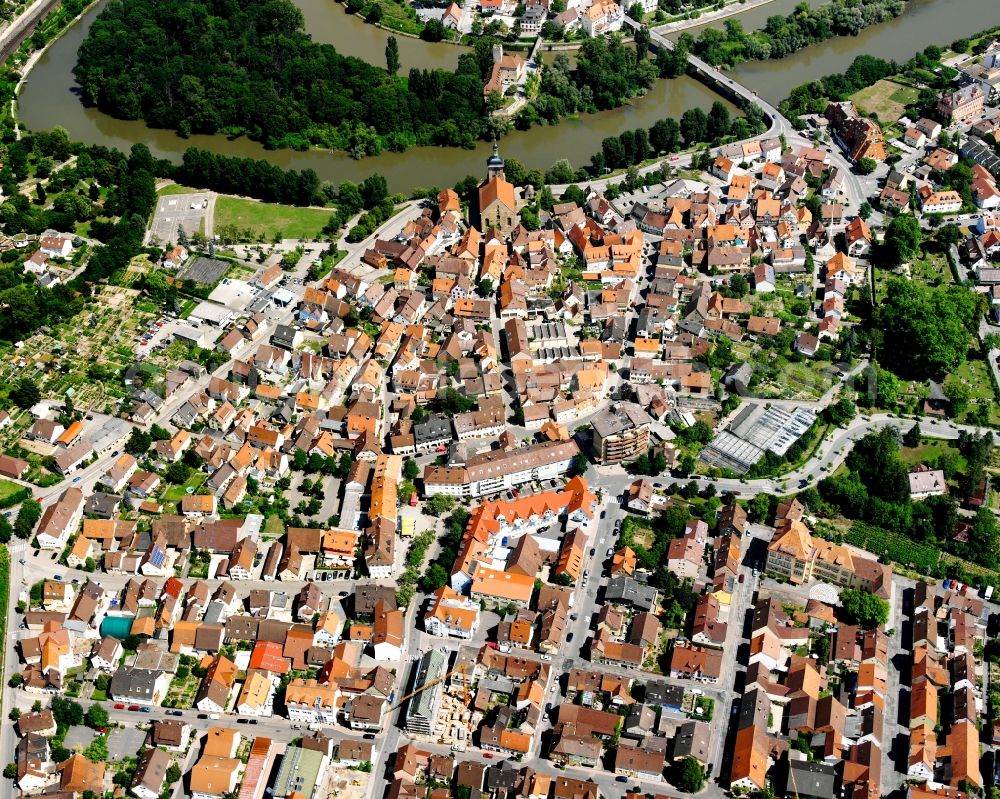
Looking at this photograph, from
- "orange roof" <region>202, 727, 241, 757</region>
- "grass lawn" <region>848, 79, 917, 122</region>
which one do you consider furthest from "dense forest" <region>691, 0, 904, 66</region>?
"orange roof" <region>202, 727, 241, 757</region>

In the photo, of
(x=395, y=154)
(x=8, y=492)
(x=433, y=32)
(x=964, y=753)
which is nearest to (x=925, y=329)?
(x=964, y=753)

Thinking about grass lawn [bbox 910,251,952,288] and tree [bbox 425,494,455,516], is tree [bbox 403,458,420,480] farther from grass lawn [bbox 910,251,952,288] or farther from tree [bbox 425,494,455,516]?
grass lawn [bbox 910,251,952,288]

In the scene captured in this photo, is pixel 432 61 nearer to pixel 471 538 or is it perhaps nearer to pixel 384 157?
pixel 384 157

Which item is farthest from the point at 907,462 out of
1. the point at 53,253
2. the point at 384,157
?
the point at 53,253

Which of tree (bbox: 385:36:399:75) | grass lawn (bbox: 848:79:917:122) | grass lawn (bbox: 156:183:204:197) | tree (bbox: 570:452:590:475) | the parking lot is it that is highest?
tree (bbox: 385:36:399:75)

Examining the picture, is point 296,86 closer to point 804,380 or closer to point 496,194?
point 496,194
